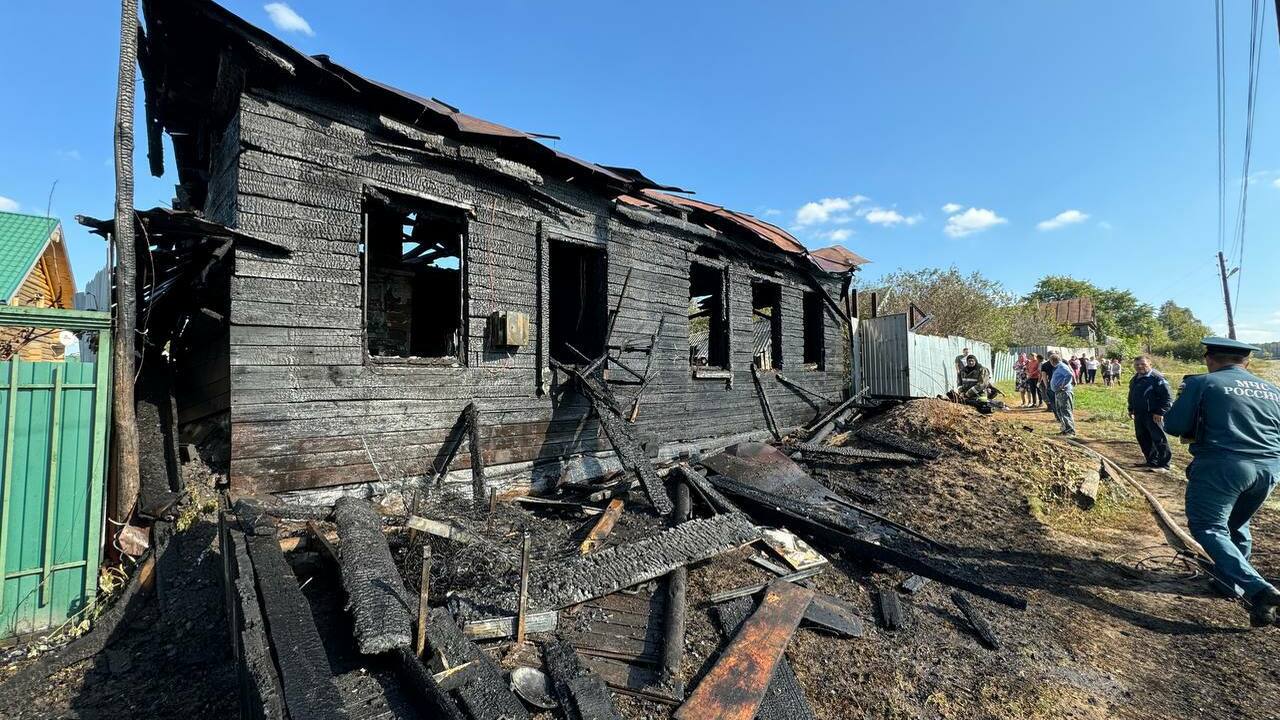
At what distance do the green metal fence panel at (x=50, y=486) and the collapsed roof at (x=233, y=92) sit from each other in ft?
8.74

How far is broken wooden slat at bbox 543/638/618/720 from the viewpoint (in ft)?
8.86

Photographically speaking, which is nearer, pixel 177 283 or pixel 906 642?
pixel 906 642

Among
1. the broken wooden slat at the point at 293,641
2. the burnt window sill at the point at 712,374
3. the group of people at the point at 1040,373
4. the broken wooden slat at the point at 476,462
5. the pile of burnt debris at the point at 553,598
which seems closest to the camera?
the broken wooden slat at the point at 293,641

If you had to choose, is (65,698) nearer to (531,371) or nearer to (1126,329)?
(531,371)

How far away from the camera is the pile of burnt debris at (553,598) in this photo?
2.62 m

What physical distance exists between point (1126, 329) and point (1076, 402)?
51.9 metres

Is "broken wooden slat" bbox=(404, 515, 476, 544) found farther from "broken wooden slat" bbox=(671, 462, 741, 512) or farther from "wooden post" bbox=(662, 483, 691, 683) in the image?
"broken wooden slat" bbox=(671, 462, 741, 512)

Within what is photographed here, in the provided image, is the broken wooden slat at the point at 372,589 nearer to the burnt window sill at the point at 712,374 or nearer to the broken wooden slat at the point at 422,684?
the broken wooden slat at the point at 422,684

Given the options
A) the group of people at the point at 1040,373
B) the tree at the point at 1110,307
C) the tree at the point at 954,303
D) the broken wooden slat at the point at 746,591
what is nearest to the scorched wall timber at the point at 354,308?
the broken wooden slat at the point at 746,591

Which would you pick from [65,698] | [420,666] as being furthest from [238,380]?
[420,666]

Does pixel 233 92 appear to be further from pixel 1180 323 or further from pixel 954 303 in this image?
pixel 1180 323

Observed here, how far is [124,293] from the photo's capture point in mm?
3900

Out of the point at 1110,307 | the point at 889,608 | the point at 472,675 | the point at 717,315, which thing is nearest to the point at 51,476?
the point at 472,675

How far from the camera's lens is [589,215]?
703cm
